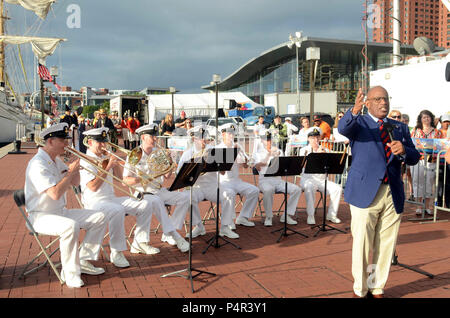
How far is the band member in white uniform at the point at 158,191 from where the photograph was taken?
559 centimetres

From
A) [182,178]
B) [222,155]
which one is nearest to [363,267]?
[182,178]

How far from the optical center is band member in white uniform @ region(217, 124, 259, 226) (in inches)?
270

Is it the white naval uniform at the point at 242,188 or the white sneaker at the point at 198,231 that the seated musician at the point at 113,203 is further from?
the white naval uniform at the point at 242,188

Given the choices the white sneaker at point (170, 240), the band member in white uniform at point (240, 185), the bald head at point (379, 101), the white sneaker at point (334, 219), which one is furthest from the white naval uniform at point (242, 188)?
the bald head at point (379, 101)

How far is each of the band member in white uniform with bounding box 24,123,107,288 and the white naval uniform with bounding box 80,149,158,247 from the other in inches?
10.8

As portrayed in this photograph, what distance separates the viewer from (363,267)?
392 cm

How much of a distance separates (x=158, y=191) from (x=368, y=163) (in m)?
3.34

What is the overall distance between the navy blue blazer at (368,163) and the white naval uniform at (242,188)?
301 cm

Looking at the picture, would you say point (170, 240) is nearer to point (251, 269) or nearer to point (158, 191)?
point (158, 191)

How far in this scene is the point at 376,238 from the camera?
4.02m

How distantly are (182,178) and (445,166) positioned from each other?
554 centimetres

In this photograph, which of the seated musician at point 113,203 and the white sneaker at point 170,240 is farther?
the white sneaker at point 170,240

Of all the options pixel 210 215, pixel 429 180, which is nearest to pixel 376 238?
pixel 210 215
